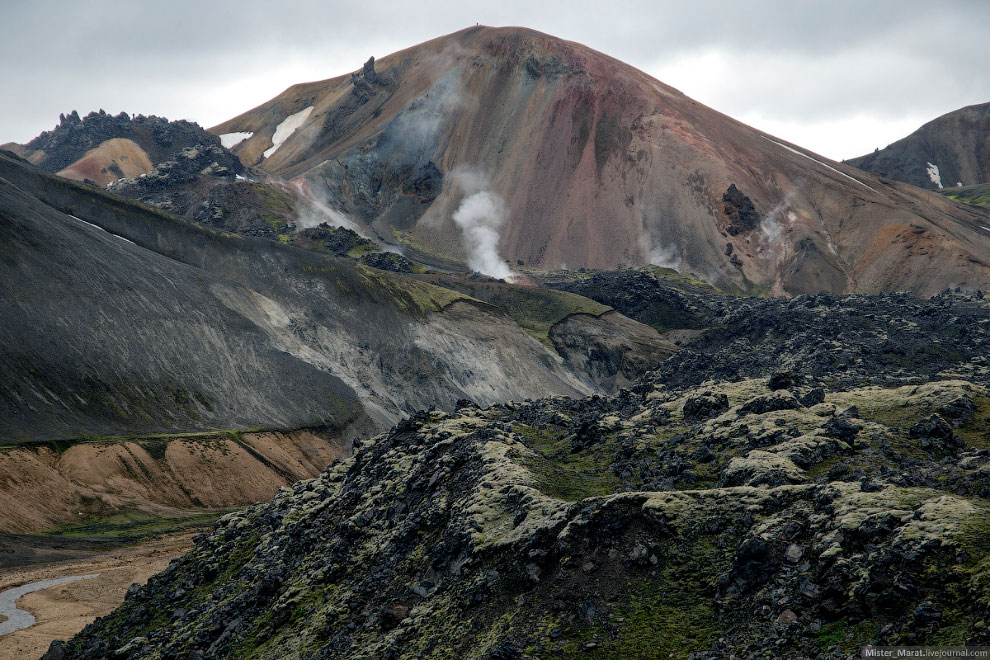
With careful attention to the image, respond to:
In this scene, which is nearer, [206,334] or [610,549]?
[610,549]

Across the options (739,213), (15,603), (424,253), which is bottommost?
(15,603)

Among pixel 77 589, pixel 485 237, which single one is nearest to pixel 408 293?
pixel 77 589

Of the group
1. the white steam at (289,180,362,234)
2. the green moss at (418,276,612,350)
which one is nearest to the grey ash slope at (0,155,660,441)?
the green moss at (418,276,612,350)

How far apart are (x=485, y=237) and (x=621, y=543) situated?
17485 cm

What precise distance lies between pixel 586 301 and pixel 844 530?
12055cm

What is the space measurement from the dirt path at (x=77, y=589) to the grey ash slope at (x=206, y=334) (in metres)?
16.5

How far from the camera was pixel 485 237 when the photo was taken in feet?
632

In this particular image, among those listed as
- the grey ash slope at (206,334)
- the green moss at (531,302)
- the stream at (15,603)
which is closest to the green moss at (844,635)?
the stream at (15,603)

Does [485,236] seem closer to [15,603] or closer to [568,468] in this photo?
[15,603]

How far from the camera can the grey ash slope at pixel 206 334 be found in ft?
238

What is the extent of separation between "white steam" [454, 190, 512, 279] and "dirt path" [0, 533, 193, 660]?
418ft

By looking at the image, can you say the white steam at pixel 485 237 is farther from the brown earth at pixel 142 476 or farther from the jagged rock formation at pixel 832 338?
the brown earth at pixel 142 476

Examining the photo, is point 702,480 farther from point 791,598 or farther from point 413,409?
point 413,409

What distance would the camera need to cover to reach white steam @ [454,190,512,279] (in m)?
182
